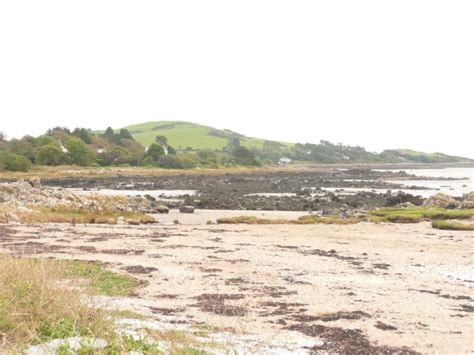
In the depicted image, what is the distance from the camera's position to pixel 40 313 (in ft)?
26.0

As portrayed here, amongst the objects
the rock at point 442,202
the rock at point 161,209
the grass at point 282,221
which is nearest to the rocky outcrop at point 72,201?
the rock at point 161,209

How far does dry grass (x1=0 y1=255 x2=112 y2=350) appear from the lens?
7484 mm

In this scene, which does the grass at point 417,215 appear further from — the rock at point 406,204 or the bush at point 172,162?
the bush at point 172,162

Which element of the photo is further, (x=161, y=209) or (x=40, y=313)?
(x=161, y=209)

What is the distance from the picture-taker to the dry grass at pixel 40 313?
748 centimetres

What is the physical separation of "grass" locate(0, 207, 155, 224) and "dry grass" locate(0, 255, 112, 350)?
25.8 metres

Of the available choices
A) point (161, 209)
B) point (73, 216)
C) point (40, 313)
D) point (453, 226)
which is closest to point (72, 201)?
point (161, 209)

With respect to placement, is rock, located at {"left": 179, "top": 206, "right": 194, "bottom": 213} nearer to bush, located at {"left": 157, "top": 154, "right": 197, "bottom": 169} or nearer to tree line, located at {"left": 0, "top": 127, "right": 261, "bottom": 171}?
tree line, located at {"left": 0, "top": 127, "right": 261, "bottom": 171}

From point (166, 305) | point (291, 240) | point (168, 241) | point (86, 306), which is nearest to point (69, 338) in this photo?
point (86, 306)

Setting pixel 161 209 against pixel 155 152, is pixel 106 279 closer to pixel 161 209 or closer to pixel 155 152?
pixel 161 209

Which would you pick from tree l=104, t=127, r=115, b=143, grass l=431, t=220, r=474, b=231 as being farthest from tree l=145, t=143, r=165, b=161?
grass l=431, t=220, r=474, b=231

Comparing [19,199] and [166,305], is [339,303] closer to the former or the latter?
[166,305]

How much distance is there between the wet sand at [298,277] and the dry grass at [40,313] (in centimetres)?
297

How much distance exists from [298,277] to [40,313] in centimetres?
1207
